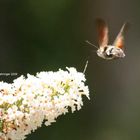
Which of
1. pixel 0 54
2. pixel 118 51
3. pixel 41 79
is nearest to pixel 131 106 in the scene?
pixel 0 54

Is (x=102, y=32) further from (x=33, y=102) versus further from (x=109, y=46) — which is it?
(x=33, y=102)

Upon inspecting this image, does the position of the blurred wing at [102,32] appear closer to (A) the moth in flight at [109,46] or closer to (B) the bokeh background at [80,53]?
(A) the moth in flight at [109,46]

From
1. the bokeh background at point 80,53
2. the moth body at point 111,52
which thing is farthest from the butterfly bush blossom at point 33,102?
the bokeh background at point 80,53

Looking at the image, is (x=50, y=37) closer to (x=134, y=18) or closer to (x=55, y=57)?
(x=55, y=57)

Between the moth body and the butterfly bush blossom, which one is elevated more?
the moth body

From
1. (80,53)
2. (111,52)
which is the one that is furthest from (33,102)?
(80,53)

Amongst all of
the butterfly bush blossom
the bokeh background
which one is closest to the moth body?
the butterfly bush blossom

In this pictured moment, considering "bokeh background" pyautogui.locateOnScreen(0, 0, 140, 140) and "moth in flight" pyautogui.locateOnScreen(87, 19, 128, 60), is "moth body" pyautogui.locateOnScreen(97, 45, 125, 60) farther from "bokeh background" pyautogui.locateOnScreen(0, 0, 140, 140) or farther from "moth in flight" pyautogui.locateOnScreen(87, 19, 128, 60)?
"bokeh background" pyautogui.locateOnScreen(0, 0, 140, 140)
